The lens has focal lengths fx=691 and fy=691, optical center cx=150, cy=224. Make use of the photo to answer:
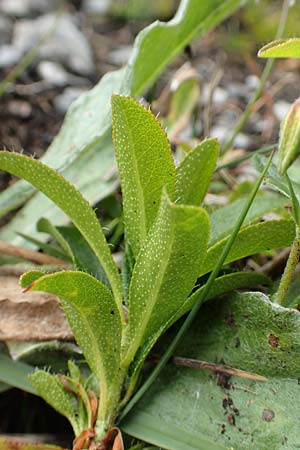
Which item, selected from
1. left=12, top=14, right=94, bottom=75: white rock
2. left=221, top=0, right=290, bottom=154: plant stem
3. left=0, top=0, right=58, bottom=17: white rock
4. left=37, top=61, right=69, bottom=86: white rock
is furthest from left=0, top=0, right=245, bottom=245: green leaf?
left=0, top=0, right=58, bottom=17: white rock

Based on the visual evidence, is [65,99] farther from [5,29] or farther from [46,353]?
[46,353]

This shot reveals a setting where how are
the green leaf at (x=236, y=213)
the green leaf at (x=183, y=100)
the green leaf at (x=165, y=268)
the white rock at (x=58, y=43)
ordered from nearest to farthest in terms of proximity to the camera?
the green leaf at (x=165, y=268)
the green leaf at (x=236, y=213)
the green leaf at (x=183, y=100)
the white rock at (x=58, y=43)

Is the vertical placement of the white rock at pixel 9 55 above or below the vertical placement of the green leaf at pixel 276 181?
below

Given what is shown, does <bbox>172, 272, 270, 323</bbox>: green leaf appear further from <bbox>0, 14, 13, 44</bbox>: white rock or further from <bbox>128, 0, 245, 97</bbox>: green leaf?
<bbox>0, 14, 13, 44</bbox>: white rock

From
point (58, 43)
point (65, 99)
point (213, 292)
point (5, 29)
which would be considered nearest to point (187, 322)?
point (213, 292)

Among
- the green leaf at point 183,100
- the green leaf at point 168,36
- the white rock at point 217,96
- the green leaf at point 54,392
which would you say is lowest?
the white rock at point 217,96

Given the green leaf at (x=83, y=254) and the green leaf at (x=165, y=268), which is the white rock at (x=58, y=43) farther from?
the green leaf at (x=165, y=268)

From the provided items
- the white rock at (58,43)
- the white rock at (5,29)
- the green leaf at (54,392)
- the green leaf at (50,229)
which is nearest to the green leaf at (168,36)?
the green leaf at (50,229)
